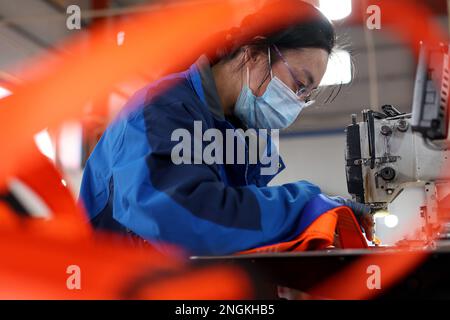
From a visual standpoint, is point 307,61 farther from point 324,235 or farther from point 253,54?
point 324,235

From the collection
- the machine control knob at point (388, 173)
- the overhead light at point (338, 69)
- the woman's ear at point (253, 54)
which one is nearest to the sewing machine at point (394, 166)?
the machine control knob at point (388, 173)

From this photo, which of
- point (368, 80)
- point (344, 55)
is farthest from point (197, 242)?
point (368, 80)

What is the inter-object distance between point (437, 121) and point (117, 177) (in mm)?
556

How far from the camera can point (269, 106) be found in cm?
127

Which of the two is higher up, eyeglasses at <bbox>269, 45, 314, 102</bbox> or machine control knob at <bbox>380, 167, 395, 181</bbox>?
eyeglasses at <bbox>269, 45, 314, 102</bbox>

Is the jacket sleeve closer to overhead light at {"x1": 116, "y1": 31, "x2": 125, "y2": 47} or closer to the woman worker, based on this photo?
the woman worker

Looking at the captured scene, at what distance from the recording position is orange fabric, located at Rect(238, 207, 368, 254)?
2.69 ft

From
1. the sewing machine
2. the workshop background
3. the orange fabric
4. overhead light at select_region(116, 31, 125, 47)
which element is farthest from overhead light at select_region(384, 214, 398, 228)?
the orange fabric

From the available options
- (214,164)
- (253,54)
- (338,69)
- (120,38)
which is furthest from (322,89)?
(120,38)

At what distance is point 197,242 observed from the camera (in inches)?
32.4

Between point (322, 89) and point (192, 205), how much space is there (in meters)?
0.76

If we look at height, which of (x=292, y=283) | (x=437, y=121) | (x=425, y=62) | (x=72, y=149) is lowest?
(x=292, y=283)

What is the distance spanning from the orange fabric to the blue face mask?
44 cm

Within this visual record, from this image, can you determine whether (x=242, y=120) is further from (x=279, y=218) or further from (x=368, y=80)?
(x=368, y=80)
